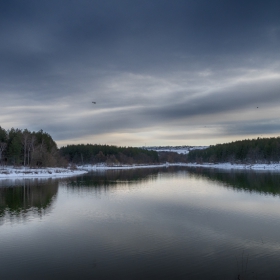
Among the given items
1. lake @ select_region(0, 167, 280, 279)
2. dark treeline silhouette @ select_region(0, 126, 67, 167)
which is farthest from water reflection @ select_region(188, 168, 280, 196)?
dark treeline silhouette @ select_region(0, 126, 67, 167)

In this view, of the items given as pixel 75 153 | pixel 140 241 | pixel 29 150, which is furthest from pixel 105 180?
pixel 75 153

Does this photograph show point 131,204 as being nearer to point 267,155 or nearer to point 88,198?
point 88,198

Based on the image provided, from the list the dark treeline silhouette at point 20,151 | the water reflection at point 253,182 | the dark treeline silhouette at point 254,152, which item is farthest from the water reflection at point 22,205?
the dark treeline silhouette at point 254,152

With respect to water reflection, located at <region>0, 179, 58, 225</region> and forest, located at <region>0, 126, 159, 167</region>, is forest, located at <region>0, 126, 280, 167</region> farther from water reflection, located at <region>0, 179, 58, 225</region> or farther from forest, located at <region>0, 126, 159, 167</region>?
water reflection, located at <region>0, 179, 58, 225</region>

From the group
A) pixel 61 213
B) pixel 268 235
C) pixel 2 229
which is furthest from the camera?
pixel 61 213

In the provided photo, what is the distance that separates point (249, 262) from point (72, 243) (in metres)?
8.18

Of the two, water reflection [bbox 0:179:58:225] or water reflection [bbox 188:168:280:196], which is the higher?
water reflection [bbox 0:179:58:225]

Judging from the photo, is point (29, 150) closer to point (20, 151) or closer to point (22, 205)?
point (20, 151)

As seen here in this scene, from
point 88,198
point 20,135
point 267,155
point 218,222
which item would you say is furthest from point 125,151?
point 218,222

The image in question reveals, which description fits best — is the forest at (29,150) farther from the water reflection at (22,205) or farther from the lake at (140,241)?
the lake at (140,241)

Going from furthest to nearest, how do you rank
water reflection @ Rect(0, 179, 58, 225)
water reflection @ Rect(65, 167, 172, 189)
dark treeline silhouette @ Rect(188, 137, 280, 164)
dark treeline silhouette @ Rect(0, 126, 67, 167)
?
dark treeline silhouette @ Rect(188, 137, 280, 164)
dark treeline silhouette @ Rect(0, 126, 67, 167)
water reflection @ Rect(65, 167, 172, 189)
water reflection @ Rect(0, 179, 58, 225)

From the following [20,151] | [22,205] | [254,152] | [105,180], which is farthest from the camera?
[254,152]

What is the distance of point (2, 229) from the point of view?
17.0 meters

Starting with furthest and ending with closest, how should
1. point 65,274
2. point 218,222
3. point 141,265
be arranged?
1. point 218,222
2. point 141,265
3. point 65,274
